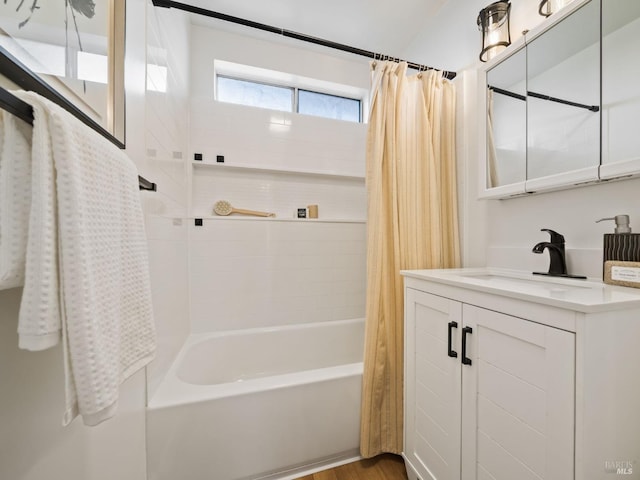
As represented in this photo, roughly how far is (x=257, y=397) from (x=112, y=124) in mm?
1194

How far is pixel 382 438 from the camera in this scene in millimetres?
1306

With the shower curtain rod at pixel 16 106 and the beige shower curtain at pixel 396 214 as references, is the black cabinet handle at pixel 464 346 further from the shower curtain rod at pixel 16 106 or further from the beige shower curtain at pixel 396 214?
the shower curtain rod at pixel 16 106

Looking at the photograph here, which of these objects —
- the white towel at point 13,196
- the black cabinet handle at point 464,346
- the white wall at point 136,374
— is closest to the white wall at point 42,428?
the white wall at point 136,374

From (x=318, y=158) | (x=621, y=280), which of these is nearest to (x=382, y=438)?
(x=621, y=280)

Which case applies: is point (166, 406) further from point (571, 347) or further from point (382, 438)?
point (571, 347)

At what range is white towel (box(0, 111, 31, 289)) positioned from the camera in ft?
1.25

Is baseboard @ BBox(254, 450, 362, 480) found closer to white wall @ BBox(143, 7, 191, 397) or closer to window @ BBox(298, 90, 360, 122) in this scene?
white wall @ BBox(143, 7, 191, 397)

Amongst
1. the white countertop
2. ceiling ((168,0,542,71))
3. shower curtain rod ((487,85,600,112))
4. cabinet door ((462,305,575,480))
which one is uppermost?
ceiling ((168,0,542,71))

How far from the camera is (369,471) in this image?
1.26 metres

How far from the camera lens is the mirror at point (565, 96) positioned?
932mm

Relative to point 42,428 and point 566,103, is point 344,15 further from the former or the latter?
point 42,428

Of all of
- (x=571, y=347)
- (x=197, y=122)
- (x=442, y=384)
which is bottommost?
(x=442, y=384)

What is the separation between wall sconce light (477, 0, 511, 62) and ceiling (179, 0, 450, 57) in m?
0.57

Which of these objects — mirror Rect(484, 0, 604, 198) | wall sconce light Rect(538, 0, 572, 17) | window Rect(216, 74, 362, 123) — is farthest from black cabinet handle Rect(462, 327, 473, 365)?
window Rect(216, 74, 362, 123)
